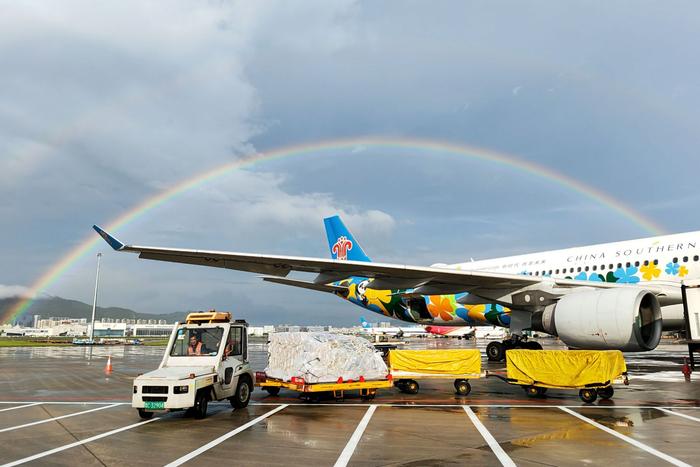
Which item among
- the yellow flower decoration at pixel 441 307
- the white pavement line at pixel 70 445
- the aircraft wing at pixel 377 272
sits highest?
the aircraft wing at pixel 377 272

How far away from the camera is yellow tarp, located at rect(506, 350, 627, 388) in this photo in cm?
Answer: 1127

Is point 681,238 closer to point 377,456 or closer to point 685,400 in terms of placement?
point 685,400

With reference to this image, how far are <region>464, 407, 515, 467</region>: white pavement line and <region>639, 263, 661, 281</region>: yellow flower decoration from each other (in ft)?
37.5

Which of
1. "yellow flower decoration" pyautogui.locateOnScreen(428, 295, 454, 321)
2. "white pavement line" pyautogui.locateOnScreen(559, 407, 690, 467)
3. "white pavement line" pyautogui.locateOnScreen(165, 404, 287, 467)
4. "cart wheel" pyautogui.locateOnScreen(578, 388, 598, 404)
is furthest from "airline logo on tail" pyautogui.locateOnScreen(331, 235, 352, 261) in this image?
"white pavement line" pyautogui.locateOnScreen(559, 407, 690, 467)

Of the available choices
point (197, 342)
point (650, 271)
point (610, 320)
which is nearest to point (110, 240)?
point (197, 342)

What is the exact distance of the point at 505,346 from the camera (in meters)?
22.8

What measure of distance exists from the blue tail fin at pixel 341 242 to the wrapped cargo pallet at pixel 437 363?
617 inches

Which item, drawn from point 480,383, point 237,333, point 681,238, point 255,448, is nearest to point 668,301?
point 681,238

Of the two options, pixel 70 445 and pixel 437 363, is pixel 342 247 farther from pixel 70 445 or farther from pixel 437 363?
pixel 70 445

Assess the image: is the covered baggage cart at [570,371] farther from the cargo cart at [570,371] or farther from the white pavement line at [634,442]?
A: the white pavement line at [634,442]

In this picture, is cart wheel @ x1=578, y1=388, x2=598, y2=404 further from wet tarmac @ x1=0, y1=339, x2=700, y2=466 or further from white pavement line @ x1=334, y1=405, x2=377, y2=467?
white pavement line @ x1=334, y1=405, x2=377, y2=467

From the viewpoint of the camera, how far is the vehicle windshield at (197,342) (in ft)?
35.0

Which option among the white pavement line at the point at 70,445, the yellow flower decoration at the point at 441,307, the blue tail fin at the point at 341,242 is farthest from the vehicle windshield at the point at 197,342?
the blue tail fin at the point at 341,242

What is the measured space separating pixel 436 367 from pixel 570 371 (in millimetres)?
3114
